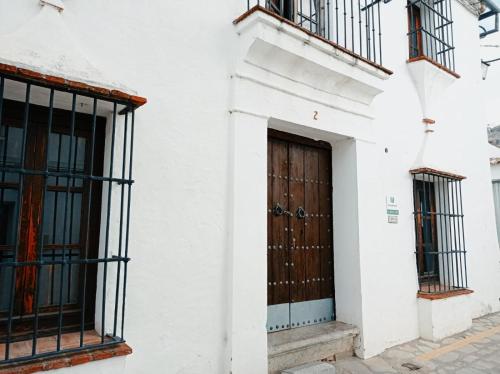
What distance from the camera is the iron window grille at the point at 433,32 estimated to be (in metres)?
6.04

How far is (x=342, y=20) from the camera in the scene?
4.73m

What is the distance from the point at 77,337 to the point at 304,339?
2.22 meters

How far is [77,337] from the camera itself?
8.44 ft

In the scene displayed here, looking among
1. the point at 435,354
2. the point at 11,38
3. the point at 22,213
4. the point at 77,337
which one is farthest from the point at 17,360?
the point at 435,354

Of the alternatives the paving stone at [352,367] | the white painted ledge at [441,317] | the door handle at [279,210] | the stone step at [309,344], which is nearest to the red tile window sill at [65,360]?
the stone step at [309,344]

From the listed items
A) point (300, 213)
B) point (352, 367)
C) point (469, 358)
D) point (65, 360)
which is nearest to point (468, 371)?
point (469, 358)

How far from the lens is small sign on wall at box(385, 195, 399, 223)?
4.82 meters

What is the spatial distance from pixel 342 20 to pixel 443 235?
12.0 feet

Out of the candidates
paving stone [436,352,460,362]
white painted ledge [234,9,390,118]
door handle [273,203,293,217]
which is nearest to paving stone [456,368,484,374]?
paving stone [436,352,460,362]

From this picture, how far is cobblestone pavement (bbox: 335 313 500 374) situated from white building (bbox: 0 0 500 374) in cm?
18

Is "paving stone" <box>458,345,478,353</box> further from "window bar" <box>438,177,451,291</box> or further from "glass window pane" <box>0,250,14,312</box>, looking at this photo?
"glass window pane" <box>0,250,14,312</box>

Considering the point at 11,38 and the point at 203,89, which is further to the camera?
the point at 203,89

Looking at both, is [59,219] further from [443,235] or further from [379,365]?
[443,235]

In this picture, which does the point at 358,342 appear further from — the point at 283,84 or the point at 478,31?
the point at 478,31
